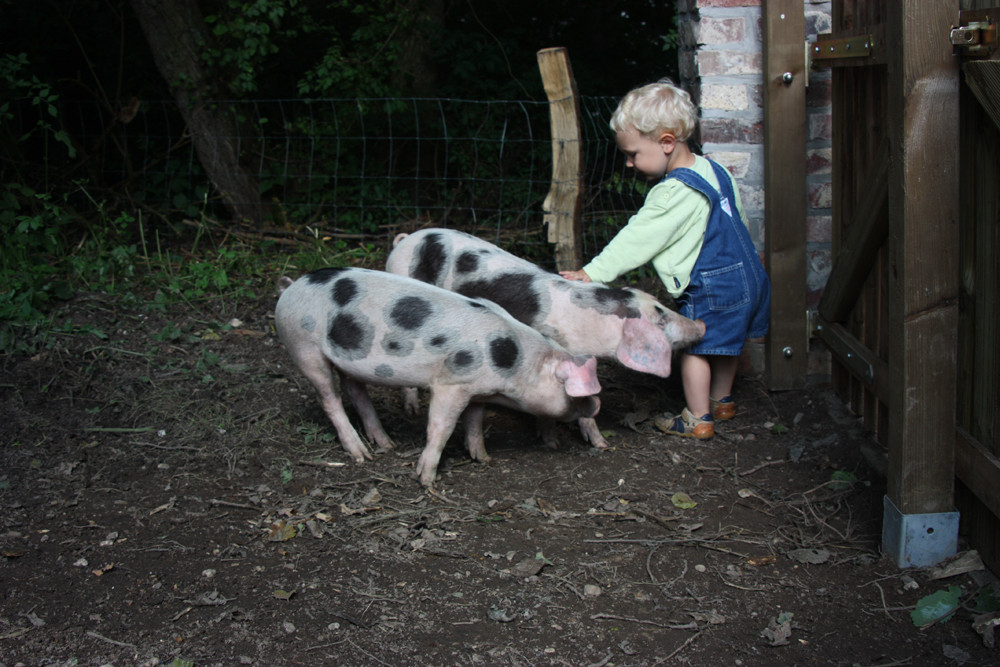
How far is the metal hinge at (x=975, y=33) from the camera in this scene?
8.11ft

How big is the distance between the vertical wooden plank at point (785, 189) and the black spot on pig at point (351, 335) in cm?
193

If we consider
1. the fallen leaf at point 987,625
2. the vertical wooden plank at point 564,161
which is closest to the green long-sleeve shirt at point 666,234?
the vertical wooden plank at point 564,161

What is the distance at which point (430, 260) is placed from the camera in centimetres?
457

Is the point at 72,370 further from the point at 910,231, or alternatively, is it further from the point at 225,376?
the point at 910,231

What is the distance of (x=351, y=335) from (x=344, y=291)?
0.68ft

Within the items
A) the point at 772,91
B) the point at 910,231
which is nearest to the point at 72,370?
the point at 772,91

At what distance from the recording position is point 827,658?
261 centimetres

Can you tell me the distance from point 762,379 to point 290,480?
2360 mm

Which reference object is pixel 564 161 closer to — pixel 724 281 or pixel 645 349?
pixel 724 281

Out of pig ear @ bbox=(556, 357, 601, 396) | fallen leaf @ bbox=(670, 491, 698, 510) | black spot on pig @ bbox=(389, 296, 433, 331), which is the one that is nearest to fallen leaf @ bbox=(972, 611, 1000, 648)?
fallen leaf @ bbox=(670, 491, 698, 510)

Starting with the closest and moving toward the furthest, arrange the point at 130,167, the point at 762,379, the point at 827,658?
the point at 827,658, the point at 762,379, the point at 130,167

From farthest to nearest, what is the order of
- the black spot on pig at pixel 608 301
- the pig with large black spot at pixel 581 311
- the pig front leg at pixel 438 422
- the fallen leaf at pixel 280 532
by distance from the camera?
the black spot on pig at pixel 608 301 → the pig with large black spot at pixel 581 311 → the pig front leg at pixel 438 422 → the fallen leaf at pixel 280 532

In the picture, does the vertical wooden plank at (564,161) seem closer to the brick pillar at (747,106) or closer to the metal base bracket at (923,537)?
the brick pillar at (747,106)

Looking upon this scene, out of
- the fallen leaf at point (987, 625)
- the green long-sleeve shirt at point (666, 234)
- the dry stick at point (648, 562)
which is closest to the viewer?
the fallen leaf at point (987, 625)
